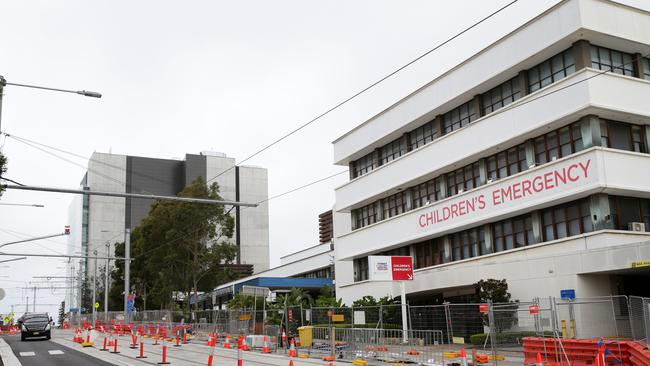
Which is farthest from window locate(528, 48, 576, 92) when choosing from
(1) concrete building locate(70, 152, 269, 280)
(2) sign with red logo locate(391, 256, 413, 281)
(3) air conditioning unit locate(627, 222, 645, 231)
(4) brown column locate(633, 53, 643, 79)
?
(1) concrete building locate(70, 152, 269, 280)

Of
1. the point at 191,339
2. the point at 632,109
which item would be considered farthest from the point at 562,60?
the point at 191,339

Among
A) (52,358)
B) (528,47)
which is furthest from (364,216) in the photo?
(52,358)

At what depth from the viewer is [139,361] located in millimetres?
24156

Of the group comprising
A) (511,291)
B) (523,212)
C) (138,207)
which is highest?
(138,207)

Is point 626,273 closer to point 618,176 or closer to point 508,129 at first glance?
point 618,176

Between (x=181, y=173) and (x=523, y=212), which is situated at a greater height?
(x=181, y=173)

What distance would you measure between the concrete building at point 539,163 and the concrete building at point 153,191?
273 ft

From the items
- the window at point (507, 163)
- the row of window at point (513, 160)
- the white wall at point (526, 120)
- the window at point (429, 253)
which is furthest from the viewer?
the window at point (429, 253)

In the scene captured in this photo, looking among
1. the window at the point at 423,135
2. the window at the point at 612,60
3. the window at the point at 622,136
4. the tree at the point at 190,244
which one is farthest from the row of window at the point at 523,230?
the tree at the point at 190,244

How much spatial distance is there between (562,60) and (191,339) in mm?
27538

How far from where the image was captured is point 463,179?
4066 centimetres

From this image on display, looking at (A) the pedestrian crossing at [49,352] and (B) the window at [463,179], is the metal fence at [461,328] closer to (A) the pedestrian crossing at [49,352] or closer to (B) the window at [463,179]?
(A) the pedestrian crossing at [49,352]

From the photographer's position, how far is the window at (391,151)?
159 ft

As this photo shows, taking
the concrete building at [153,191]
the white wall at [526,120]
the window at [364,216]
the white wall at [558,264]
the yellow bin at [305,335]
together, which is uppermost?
the concrete building at [153,191]
